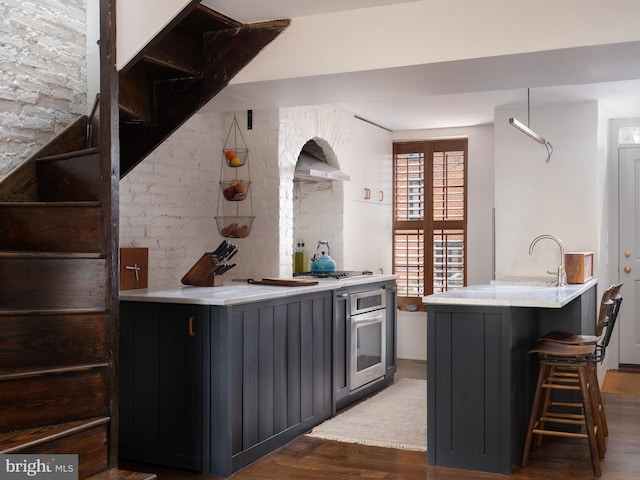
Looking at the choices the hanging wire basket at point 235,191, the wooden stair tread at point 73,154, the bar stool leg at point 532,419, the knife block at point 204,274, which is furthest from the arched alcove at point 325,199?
the wooden stair tread at point 73,154

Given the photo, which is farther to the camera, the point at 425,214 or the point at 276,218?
the point at 425,214

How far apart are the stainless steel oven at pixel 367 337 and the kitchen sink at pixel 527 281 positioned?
0.98 meters

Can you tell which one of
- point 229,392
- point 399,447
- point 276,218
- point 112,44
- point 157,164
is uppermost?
point 112,44

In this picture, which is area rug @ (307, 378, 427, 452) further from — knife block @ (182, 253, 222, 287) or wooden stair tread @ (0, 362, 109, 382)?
wooden stair tread @ (0, 362, 109, 382)

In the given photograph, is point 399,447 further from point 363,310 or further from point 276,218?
point 276,218

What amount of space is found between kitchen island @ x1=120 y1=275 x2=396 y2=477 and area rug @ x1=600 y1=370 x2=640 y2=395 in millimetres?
3206

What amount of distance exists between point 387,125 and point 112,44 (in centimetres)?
507

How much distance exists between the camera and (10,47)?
3.59 metres

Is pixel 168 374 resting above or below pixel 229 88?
below

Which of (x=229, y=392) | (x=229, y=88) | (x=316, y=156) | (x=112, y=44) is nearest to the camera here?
(x=112, y=44)

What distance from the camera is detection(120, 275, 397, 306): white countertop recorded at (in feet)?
13.1

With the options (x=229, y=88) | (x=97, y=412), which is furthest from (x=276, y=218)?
(x=97, y=412)

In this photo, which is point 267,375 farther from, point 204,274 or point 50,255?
point 50,255

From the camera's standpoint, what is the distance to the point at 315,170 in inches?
232
